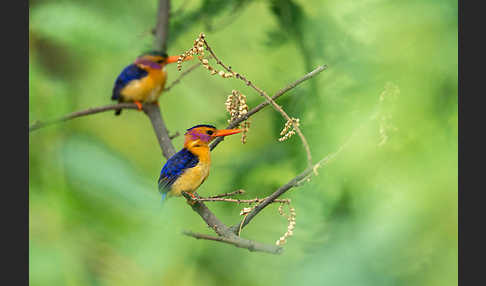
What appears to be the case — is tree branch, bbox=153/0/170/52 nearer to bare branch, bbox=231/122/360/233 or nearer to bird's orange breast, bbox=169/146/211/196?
bird's orange breast, bbox=169/146/211/196

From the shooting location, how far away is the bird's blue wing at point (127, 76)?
3.23 ft

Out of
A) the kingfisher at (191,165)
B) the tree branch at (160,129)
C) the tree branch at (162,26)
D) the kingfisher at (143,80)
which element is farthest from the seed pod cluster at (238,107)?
the tree branch at (162,26)

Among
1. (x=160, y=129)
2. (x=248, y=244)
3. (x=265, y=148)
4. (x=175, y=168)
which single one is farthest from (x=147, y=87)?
(x=248, y=244)

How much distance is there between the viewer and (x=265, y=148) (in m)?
0.94

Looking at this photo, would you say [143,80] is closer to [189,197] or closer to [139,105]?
[139,105]

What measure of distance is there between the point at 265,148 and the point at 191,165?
13.8 inches

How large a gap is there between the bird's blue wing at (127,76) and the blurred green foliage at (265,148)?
0.08m

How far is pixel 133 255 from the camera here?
0.91 metres

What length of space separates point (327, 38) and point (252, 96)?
0.17 meters

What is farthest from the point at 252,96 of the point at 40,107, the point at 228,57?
the point at 40,107

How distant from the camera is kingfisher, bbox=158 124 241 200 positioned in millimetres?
607

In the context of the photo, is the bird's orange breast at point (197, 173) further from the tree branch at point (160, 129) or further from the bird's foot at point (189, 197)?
the tree branch at point (160, 129)

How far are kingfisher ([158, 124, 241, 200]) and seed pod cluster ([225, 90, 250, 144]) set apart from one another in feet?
0.13

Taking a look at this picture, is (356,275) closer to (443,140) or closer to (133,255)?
(443,140)
